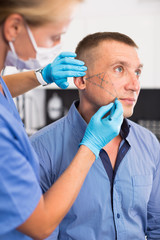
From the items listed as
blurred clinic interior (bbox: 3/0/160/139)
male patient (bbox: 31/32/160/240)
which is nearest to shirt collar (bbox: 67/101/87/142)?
male patient (bbox: 31/32/160/240)

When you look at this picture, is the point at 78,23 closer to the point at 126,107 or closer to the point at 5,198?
the point at 126,107

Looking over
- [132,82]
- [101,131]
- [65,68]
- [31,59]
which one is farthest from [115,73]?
[31,59]

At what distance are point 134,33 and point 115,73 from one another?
2.13 m

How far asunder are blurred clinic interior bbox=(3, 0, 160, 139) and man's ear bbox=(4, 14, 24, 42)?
2263 millimetres

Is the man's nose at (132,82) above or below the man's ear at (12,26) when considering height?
below

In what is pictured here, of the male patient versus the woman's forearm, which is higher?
the woman's forearm

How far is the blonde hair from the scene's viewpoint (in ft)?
2.10

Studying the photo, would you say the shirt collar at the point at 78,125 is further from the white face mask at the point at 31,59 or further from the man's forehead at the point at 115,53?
the white face mask at the point at 31,59

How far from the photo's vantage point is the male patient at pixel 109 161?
1.03m

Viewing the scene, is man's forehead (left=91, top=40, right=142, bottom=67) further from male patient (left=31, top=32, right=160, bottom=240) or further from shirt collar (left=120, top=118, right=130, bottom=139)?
shirt collar (left=120, top=118, right=130, bottom=139)

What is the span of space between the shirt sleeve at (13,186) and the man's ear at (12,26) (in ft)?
0.80

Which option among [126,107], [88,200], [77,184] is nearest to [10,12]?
[77,184]

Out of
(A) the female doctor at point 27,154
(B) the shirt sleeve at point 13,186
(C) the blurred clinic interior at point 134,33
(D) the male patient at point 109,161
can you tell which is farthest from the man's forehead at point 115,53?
(C) the blurred clinic interior at point 134,33

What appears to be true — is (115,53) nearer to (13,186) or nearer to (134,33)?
(13,186)
